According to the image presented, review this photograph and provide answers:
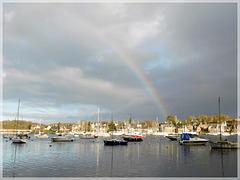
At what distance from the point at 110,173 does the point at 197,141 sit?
70.1m

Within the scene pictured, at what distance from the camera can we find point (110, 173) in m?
33.8

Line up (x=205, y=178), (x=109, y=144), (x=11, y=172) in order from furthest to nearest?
(x=109, y=144) → (x=11, y=172) → (x=205, y=178)

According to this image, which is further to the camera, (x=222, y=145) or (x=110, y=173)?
(x=222, y=145)

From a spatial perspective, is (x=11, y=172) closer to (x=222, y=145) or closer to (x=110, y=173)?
(x=110, y=173)

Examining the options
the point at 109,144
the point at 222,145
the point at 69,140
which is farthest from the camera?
Answer: the point at 69,140

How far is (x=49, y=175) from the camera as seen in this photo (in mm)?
32312

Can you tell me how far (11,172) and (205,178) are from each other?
1195 inches

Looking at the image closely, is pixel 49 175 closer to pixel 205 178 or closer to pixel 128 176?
pixel 128 176

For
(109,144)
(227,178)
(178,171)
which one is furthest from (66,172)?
(109,144)

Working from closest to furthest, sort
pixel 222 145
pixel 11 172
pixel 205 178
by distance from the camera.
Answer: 1. pixel 205 178
2. pixel 11 172
3. pixel 222 145

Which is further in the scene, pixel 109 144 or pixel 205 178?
pixel 109 144

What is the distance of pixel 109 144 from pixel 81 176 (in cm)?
6013

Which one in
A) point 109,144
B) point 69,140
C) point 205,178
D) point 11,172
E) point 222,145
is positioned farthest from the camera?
point 69,140

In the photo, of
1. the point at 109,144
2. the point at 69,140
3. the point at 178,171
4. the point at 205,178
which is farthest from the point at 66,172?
the point at 69,140
